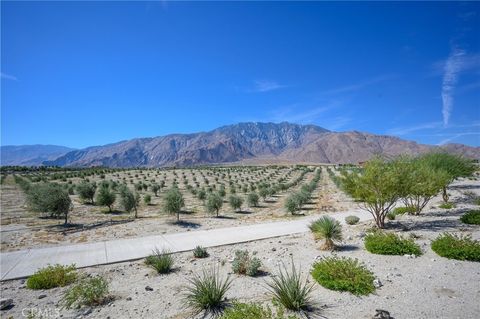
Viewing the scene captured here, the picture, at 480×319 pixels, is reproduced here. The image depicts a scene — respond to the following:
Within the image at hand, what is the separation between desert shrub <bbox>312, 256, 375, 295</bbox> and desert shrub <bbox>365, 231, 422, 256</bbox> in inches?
90.6

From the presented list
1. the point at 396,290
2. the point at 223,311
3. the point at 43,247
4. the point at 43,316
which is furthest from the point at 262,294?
the point at 43,247

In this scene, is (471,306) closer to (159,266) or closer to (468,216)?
(159,266)

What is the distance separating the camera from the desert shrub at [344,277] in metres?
7.61

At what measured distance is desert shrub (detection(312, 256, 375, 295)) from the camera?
7.61 metres

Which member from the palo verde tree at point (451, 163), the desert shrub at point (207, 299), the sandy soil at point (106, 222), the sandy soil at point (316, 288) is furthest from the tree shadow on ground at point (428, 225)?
the palo verde tree at point (451, 163)

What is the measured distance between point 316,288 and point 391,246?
13.7 feet

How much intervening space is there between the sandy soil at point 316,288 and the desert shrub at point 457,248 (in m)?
0.27

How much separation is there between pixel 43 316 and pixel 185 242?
7241mm

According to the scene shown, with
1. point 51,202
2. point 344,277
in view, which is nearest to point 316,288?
point 344,277

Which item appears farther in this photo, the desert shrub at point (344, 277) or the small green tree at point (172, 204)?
the small green tree at point (172, 204)

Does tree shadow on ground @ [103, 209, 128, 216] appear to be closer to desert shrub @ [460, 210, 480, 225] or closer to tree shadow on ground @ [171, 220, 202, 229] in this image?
tree shadow on ground @ [171, 220, 202, 229]

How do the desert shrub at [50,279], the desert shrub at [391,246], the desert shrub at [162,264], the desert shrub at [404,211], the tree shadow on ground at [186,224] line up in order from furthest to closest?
the tree shadow on ground at [186,224]
the desert shrub at [404,211]
the desert shrub at [391,246]
the desert shrub at [162,264]
the desert shrub at [50,279]

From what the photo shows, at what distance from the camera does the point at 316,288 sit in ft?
26.1

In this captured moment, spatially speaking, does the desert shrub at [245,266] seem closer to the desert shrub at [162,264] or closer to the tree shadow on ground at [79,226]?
the desert shrub at [162,264]
